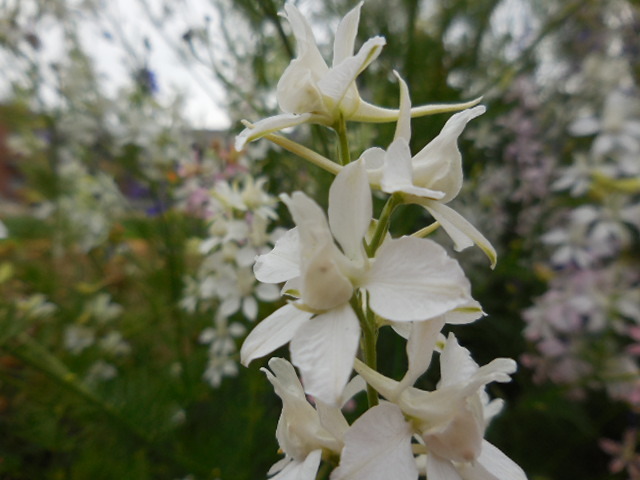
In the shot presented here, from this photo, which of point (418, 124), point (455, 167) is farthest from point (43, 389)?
point (455, 167)

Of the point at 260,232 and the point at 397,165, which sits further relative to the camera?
the point at 260,232

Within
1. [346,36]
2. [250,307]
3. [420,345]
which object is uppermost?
[346,36]

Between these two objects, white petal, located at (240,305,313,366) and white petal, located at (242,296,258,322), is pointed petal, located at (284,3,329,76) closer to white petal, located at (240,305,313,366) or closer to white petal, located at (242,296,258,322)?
white petal, located at (240,305,313,366)

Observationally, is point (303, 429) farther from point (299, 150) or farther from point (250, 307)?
point (250, 307)

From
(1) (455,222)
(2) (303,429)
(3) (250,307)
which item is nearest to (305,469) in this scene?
(2) (303,429)

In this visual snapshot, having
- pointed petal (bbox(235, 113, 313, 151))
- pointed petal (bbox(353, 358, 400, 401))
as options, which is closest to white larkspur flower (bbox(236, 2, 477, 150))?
pointed petal (bbox(235, 113, 313, 151))

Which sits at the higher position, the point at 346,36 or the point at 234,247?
the point at 346,36

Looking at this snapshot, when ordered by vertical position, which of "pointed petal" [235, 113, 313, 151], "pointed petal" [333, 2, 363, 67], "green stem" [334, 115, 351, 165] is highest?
"pointed petal" [333, 2, 363, 67]
